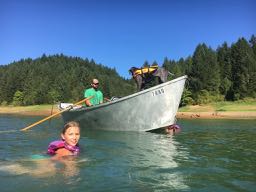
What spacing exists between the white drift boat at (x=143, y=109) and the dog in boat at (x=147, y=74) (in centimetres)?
109

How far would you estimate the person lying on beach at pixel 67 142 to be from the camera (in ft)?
26.5

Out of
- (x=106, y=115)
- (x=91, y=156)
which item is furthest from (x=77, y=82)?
(x=91, y=156)

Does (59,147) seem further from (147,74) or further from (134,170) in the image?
(147,74)

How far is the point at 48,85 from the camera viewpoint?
116 meters

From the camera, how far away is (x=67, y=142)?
27.6 feet

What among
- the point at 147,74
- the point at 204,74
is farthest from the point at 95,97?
the point at 204,74

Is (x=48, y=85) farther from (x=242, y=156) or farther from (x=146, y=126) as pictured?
(x=242, y=156)

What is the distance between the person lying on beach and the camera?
26.5 feet

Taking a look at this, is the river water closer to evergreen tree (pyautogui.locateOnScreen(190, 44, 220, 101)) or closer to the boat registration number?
the boat registration number

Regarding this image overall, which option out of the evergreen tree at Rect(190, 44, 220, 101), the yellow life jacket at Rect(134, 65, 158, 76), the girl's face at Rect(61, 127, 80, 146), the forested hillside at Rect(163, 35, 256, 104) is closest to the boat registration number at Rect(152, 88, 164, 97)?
the yellow life jacket at Rect(134, 65, 158, 76)

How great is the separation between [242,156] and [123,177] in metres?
4.33

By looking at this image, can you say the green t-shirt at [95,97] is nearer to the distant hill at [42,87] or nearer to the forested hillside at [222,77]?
the forested hillside at [222,77]

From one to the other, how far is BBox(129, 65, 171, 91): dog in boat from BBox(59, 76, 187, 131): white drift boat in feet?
3.57

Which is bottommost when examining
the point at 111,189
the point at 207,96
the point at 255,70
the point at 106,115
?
the point at 111,189
